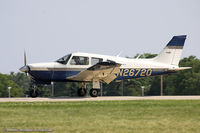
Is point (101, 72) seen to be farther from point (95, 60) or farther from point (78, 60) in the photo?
point (78, 60)

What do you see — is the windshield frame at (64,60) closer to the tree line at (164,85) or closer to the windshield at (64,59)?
the windshield at (64,59)

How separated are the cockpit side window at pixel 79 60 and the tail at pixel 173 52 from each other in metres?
4.98

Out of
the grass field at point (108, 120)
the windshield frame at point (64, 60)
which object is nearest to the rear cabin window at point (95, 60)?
the windshield frame at point (64, 60)

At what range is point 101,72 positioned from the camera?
21.9 m

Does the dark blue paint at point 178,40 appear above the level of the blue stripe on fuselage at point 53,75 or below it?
above

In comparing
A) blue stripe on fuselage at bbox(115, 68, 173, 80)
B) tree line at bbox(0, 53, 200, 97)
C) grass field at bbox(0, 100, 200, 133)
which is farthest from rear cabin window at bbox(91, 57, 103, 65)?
tree line at bbox(0, 53, 200, 97)

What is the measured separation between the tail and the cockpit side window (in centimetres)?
498

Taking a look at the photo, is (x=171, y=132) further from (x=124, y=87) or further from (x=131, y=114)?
(x=124, y=87)

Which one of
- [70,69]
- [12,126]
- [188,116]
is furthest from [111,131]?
[70,69]

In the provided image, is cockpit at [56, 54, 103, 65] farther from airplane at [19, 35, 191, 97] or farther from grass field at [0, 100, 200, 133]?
grass field at [0, 100, 200, 133]

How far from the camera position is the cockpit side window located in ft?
72.1

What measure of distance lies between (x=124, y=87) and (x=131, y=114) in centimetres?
6442

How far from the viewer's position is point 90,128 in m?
10.0

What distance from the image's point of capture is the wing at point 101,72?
21.1m
